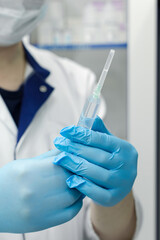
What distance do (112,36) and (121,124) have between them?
1.49ft

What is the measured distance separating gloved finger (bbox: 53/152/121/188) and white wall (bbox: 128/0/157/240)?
0.68 m

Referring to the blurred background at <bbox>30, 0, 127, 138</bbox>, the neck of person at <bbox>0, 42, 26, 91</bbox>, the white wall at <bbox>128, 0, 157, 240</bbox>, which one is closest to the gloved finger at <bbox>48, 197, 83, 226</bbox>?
the neck of person at <bbox>0, 42, 26, 91</bbox>

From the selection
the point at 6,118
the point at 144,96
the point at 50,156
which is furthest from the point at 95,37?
the point at 50,156

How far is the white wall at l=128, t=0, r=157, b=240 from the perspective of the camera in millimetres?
1243

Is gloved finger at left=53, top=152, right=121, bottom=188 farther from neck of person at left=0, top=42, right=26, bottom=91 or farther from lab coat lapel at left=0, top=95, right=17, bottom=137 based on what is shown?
neck of person at left=0, top=42, right=26, bottom=91

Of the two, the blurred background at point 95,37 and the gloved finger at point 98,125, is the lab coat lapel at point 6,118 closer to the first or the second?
the gloved finger at point 98,125

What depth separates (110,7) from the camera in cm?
139

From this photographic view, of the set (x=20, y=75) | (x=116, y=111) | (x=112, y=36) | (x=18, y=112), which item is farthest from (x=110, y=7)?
(x=18, y=112)

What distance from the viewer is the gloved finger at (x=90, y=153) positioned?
0.60 meters

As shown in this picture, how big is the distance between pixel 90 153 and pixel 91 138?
0.03 m

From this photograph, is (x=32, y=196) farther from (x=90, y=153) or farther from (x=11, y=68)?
(x=11, y=68)

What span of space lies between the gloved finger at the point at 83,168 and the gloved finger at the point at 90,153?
11 millimetres

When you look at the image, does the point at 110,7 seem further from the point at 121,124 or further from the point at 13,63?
the point at 13,63

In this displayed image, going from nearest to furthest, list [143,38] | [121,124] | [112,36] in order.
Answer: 1. [143,38]
2. [112,36]
3. [121,124]
